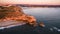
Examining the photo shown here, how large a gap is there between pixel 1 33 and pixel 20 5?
0.35 metres

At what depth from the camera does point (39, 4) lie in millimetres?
1302

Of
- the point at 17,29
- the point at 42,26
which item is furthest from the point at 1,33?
the point at 42,26

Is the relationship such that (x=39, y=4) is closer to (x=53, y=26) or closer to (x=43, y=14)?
(x=43, y=14)

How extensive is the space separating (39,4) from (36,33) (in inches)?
12.5

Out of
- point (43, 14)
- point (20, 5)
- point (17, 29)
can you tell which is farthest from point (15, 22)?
point (43, 14)

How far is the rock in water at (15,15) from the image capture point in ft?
4.02

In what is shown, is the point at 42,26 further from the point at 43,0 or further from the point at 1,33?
the point at 1,33

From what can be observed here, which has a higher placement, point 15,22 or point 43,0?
point 43,0

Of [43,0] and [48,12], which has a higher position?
[43,0]

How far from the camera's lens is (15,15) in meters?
1.24

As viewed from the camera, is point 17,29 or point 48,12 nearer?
point 17,29

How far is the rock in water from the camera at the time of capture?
48.2 inches

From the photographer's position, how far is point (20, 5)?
1.29 metres

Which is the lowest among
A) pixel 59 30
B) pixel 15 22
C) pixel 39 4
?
pixel 59 30
